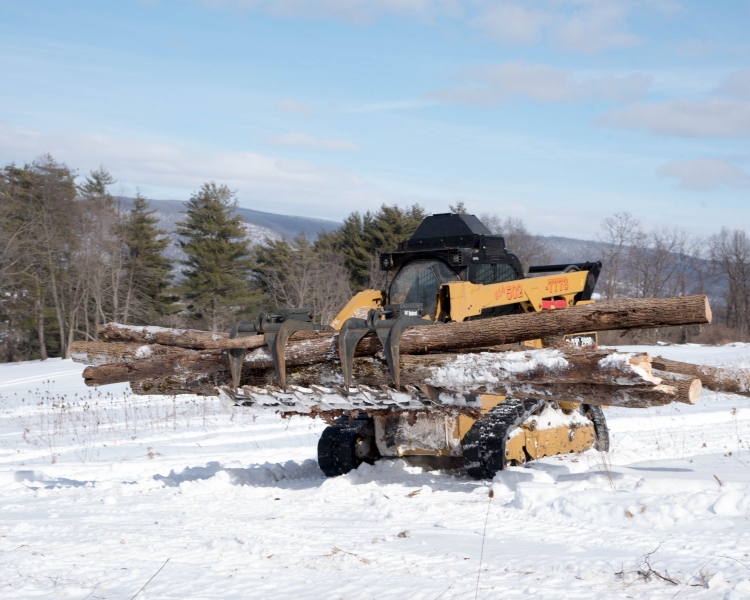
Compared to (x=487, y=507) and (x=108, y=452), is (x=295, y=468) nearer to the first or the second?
(x=487, y=507)

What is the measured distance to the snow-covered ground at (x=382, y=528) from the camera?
4.30m

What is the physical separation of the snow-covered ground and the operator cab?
6.25 ft

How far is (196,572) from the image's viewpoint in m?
4.71

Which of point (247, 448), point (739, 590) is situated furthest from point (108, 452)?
point (739, 590)

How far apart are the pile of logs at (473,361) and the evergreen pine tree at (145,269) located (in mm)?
35641

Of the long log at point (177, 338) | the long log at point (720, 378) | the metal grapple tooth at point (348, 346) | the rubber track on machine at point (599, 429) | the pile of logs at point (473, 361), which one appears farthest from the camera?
the rubber track on machine at point (599, 429)

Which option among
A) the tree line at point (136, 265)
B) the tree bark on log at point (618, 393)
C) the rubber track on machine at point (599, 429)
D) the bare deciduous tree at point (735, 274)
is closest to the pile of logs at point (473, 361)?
the tree bark on log at point (618, 393)

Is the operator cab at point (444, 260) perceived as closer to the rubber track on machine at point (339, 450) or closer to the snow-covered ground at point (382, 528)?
the rubber track on machine at point (339, 450)

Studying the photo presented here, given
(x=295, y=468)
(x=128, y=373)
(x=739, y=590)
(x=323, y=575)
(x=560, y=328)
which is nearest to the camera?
(x=739, y=590)

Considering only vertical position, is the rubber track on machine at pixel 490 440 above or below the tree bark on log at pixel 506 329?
below

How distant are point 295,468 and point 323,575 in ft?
12.5

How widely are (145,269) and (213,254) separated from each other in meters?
4.16

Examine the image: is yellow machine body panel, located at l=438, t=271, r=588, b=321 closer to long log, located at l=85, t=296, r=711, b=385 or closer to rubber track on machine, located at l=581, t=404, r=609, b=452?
rubber track on machine, located at l=581, t=404, r=609, b=452

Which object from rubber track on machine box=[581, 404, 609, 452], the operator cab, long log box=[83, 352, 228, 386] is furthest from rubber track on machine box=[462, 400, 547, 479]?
long log box=[83, 352, 228, 386]
